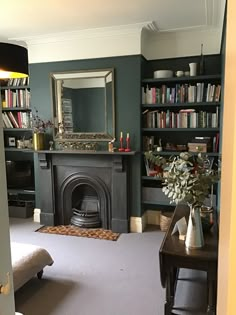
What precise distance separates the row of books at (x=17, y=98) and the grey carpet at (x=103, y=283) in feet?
6.96

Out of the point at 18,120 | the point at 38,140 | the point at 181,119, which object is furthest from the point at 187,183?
the point at 18,120

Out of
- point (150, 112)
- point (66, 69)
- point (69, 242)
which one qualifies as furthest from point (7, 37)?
point (69, 242)

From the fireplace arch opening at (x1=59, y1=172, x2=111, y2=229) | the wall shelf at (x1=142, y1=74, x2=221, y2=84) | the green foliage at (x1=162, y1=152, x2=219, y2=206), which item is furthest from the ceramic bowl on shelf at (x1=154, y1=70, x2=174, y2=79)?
the green foliage at (x1=162, y1=152, x2=219, y2=206)

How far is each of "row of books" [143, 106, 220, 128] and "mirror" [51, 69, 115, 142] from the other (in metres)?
0.52

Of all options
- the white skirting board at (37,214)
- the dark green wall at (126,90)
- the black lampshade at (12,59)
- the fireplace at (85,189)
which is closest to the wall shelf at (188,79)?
the dark green wall at (126,90)

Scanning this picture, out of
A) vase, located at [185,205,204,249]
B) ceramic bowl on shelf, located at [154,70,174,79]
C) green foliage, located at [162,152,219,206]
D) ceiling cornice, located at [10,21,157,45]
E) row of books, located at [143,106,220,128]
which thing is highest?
ceiling cornice, located at [10,21,157,45]

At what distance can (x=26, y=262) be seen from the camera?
8.51 feet

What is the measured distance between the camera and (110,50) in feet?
12.4

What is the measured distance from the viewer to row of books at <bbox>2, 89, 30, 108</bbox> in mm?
4496

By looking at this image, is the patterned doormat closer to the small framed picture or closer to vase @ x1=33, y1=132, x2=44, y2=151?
vase @ x1=33, y1=132, x2=44, y2=151

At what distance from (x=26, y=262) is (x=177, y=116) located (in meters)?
2.50

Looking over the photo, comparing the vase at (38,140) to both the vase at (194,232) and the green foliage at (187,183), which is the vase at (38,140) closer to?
the green foliage at (187,183)

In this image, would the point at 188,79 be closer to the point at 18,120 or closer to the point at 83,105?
the point at 83,105

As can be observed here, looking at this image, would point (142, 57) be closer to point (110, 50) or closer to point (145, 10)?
point (110, 50)
